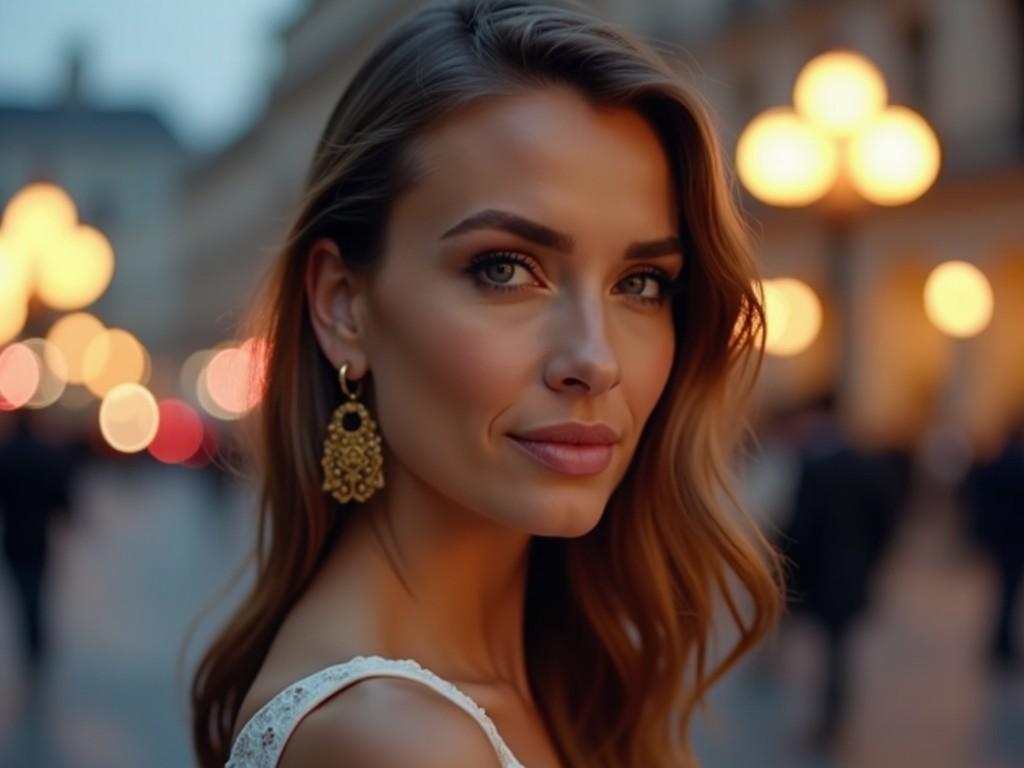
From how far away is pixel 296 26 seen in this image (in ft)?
231

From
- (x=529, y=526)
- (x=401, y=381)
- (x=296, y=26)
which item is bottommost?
(x=529, y=526)

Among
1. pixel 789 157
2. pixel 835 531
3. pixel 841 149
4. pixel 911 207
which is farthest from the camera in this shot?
pixel 911 207

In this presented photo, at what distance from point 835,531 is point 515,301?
7.42 meters

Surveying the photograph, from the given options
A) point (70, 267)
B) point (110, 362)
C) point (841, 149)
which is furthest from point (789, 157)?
point (110, 362)

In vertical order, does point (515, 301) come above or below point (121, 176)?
below

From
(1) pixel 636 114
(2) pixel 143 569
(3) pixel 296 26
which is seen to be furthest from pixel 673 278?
(3) pixel 296 26

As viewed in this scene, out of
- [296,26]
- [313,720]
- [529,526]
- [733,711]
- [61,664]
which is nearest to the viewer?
[313,720]

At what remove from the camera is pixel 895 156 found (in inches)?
325

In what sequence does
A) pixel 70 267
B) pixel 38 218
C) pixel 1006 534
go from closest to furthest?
pixel 1006 534 < pixel 70 267 < pixel 38 218

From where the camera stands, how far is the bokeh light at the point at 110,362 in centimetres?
6438

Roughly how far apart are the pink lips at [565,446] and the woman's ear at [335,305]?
278 mm

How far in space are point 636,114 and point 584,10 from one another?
0.22m

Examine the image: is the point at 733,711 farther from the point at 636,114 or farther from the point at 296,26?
the point at 296,26

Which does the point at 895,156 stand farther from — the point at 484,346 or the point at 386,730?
the point at 386,730
